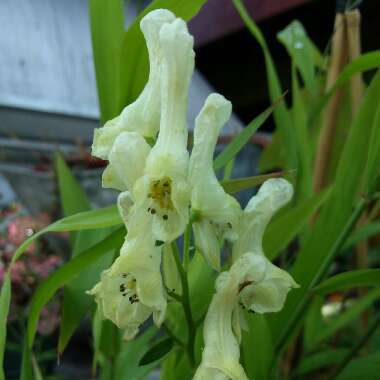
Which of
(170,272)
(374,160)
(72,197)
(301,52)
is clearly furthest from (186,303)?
(301,52)

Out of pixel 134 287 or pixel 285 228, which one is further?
pixel 285 228

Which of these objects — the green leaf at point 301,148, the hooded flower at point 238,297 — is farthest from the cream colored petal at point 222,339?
the green leaf at point 301,148

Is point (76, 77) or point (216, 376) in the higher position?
point (76, 77)

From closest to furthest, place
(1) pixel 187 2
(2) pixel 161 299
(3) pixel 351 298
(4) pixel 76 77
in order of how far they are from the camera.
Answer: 1. (2) pixel 161 299
2. (1) pixel 187 2
3. (3) pixel 351 298
4. (4) pixel 76 77

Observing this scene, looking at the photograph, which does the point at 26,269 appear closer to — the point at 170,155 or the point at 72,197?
the point at 72,197

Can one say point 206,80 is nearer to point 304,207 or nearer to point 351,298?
point 351,298

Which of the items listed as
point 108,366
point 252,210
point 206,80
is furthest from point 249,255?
point 206,80
